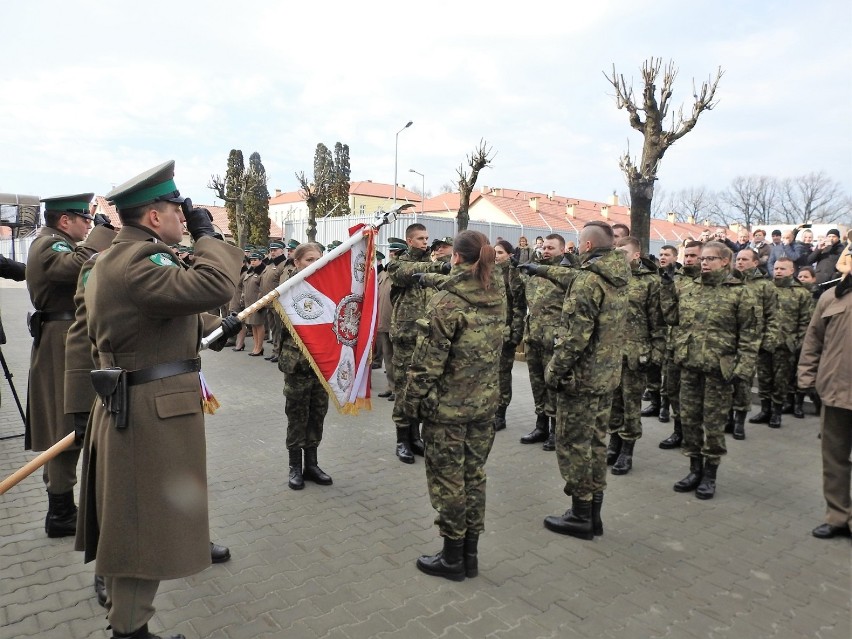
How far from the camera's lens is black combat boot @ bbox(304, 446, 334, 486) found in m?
5.14

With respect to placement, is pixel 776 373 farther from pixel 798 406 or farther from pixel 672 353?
pixel 672 353

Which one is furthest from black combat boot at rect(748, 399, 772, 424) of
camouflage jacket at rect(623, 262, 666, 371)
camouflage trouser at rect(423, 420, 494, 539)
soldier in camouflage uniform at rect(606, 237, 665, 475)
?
camouflage trouser at rect(423, 420, 494, 539)

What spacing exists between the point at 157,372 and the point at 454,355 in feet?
5.49

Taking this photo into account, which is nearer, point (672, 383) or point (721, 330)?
point (721, 330)

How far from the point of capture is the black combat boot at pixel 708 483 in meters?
5.03

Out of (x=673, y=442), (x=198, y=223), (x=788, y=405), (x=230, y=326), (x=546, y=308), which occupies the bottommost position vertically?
(x=788, y=405)

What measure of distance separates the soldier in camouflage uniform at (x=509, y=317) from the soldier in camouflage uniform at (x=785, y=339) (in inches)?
137

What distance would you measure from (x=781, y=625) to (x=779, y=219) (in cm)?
7058

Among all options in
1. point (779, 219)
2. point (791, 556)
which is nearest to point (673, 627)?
point (791, 556)

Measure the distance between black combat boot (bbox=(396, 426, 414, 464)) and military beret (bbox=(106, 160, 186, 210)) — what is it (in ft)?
12.5

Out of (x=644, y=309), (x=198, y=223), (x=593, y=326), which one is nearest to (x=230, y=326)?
(x=198, y=223)

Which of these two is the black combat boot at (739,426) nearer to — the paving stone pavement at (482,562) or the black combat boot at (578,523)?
the paving stone pavement at (482,562)

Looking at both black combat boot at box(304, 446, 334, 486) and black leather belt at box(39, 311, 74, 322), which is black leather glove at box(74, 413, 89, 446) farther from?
black combat boot at box(304, 446, 334, 486)

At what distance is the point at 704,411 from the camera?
5094 mm
